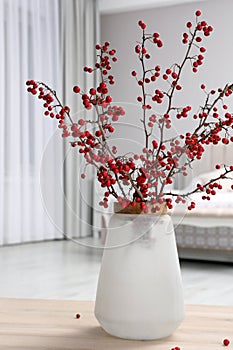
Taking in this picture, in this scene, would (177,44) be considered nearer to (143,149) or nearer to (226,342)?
(143,149)

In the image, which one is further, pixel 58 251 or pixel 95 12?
pixel 95 12

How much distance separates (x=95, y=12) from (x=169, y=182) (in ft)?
19.0

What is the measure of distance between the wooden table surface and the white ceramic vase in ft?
0.09

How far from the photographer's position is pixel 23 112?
18.7ft

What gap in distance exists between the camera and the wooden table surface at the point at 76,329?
996 millimetres

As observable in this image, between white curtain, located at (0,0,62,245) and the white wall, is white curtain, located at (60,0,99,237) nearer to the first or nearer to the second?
white curtain, located at (0,0,62,245)

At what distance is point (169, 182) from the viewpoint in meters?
1.02

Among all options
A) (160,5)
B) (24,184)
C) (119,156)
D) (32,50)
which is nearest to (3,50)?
(32,50)

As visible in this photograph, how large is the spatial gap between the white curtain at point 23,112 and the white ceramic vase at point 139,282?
4.54m

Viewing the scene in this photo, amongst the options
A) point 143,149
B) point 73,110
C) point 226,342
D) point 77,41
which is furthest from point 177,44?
point 226,342

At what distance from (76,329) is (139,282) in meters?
0.16

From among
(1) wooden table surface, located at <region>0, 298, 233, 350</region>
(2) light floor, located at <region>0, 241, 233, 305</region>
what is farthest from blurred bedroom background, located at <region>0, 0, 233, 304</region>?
(1) wooden table surface, located at <region>0, 298, 233, 350</region>

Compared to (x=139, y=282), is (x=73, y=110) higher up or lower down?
higher up

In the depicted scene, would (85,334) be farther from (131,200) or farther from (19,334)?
(131,200)
